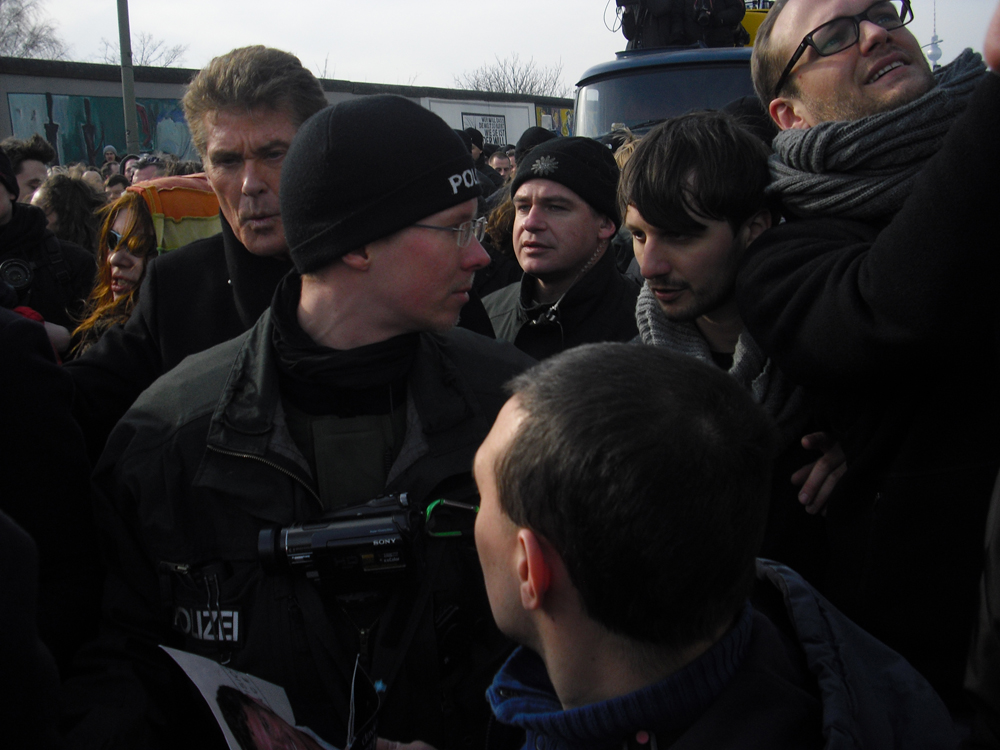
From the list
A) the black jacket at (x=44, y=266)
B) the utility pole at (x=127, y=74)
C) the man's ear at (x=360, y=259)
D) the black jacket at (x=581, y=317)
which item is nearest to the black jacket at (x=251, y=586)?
the man's ear at (x=360, y=259)

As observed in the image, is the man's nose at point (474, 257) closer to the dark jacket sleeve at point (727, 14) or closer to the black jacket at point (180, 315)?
the black jacket at point (180, 315)

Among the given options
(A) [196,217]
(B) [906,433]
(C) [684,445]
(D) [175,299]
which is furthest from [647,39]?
(C) [684,445]

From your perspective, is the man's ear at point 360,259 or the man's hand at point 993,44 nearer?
the man's hand at point 993,44

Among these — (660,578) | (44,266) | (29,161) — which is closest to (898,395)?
(660,578)

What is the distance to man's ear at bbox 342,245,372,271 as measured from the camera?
6.01ft

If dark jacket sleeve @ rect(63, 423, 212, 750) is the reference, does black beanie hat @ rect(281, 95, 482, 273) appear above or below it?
above

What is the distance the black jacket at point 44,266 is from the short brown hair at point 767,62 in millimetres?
3293

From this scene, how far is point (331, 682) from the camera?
160 centimetres

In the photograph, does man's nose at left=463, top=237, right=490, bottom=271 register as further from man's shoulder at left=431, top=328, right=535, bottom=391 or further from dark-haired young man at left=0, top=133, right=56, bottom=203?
dark-haired young man at left=0, top=133, right=56, bottom=203

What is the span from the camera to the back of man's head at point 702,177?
1926mm

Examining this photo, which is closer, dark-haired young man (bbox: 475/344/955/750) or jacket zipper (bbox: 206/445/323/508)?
Answer: dark-haired young man (bbox: 475/344/955/750)

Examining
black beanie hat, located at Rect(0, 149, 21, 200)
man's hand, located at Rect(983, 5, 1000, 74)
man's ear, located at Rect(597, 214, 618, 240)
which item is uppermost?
man's hand, located at Rect(983, 5, 1000, 74)

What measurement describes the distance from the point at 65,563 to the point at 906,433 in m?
1.75

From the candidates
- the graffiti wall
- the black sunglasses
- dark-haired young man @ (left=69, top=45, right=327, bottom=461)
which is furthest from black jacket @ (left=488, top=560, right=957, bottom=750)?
the graffiti wall
